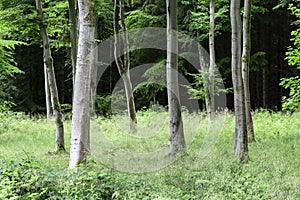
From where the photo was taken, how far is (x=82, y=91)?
722cm

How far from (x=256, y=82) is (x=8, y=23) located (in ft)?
67.5

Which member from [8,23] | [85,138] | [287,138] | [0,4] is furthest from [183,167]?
[0,4]

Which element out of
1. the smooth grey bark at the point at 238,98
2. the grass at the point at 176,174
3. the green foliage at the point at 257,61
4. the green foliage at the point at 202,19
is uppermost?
the green foliage at the point at 202,19

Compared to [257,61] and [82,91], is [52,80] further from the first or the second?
[257,61]

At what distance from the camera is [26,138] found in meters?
13.8

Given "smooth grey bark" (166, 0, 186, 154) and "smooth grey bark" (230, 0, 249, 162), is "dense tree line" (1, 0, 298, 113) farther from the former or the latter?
"smooth grey bark" (230, 0, 249, 162)

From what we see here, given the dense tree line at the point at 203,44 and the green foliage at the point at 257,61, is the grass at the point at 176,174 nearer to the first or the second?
the dense tree line at the point at 203,44

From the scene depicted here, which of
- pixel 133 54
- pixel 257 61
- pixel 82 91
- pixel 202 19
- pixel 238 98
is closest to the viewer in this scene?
pixel 82 91

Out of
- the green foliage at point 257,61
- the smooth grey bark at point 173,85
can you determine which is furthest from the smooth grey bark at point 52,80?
the green foliage at point 257,61

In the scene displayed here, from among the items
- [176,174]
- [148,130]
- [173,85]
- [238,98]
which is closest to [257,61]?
[148,130]

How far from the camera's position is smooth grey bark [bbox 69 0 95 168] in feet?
23.4

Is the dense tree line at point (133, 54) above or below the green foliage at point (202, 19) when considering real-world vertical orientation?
below

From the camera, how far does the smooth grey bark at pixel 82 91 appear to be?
280 inches

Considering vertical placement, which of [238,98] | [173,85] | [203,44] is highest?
[203,44]
